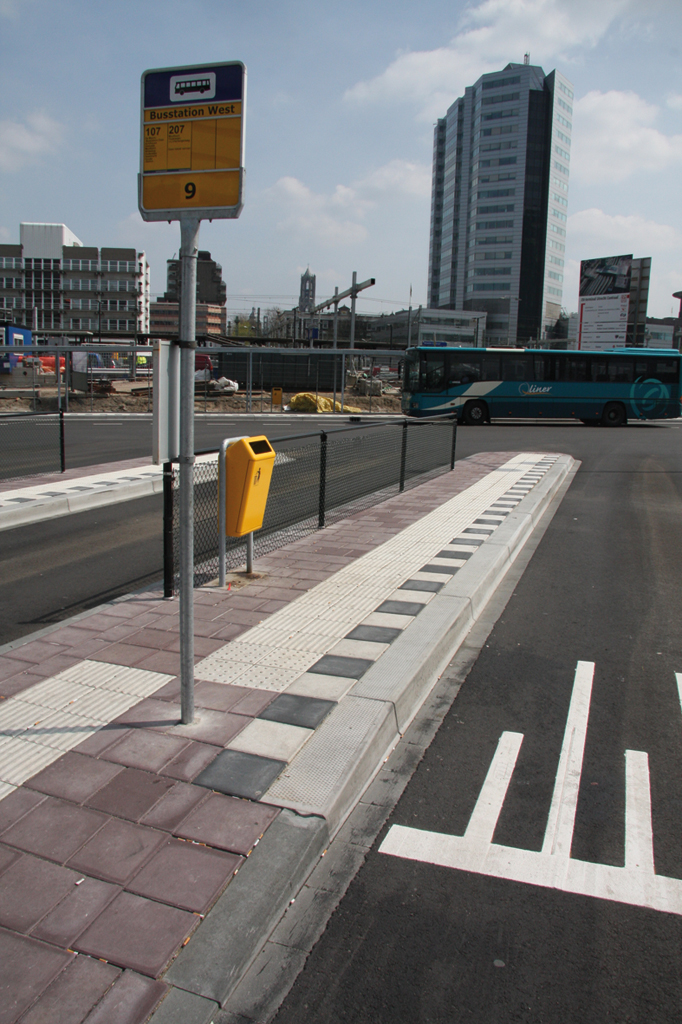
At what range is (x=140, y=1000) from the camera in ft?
6.85

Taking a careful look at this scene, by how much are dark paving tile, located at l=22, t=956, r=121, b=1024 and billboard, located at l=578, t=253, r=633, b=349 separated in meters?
59.0

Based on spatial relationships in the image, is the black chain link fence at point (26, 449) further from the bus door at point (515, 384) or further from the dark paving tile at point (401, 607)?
the bus door at point (515, 384)

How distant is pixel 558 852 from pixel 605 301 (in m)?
60.9

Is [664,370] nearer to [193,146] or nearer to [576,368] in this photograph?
[576,368]

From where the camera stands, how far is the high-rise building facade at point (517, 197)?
124 metres

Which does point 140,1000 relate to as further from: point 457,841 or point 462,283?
point 462,283

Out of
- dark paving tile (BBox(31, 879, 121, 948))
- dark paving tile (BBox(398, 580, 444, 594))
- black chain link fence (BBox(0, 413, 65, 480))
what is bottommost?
dark paving tile (BBox(31, 879, 121, 948))

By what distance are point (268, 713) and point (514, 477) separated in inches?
413

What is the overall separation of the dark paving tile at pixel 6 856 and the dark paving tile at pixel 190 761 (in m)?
0.67

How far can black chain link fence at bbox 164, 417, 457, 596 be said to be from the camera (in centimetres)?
676

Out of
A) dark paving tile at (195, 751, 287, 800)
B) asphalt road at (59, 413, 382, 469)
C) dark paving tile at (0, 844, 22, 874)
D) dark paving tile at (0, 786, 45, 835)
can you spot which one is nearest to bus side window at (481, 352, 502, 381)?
asphalt road at (59, 413, 382, 469)

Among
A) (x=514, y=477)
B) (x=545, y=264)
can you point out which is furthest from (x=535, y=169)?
(x=514, y=477)

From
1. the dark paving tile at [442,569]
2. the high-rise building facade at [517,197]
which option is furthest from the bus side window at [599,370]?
the high-rise building facade at [517,197]

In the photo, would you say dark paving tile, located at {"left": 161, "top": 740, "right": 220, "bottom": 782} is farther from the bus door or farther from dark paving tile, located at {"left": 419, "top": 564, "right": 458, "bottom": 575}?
the bus door
